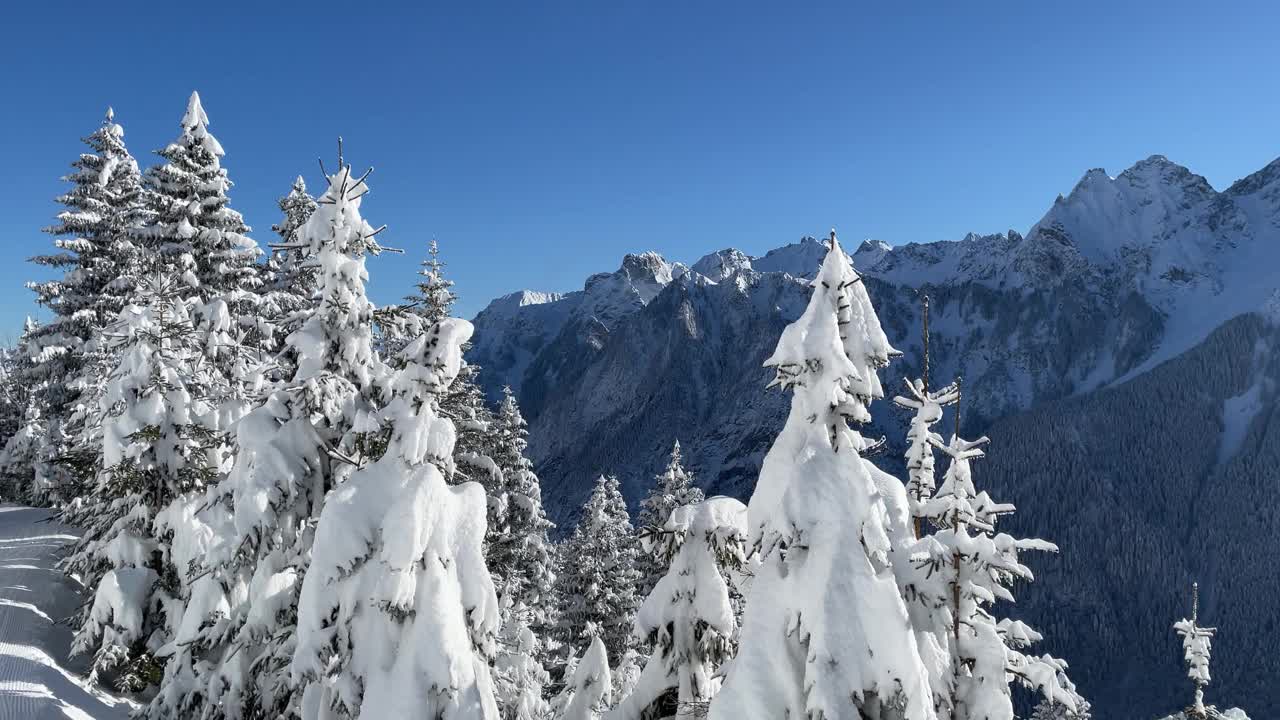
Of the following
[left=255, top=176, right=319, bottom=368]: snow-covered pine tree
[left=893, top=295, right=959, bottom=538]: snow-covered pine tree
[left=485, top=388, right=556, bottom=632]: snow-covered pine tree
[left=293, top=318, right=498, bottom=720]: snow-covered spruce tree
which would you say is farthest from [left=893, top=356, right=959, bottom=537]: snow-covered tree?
[left=255, top=176, right=319, bottom=368]: snow-covered pine tree

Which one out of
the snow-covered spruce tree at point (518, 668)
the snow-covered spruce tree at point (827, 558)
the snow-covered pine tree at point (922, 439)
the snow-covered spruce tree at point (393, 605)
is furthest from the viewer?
the snow-covered spruce tree at point (518, 668)

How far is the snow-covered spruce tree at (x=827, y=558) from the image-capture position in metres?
5.66

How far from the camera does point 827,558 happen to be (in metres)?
5.89

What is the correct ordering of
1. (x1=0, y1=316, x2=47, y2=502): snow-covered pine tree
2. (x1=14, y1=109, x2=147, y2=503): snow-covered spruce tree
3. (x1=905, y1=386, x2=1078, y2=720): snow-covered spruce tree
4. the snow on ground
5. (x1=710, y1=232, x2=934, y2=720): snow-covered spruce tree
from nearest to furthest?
(x1=710, y1=232, x2=934, y2=720): snow-covered spruce tree → (x1=905, y1=386, x2=1078, y2=720): snow-covered spruce tree → the snow on ground → (x1=14, y1=109, x2=147, y2=503): snow-covered spruce tree → (x1=0, y1=316, x2=47, y2=502): snow-covered pine tree

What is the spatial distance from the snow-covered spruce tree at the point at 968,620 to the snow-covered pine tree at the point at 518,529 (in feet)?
51.5

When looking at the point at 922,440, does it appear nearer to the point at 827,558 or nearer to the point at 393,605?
the point at 827,558

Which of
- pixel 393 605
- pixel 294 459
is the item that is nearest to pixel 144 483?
pixel 294 459

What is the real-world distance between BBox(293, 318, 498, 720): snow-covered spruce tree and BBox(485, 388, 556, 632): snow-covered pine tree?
44.4ft

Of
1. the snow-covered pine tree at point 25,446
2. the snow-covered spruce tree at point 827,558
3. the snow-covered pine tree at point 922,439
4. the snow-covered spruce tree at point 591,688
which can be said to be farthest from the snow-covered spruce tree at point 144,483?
the snow-covered pine tree at point 25,446

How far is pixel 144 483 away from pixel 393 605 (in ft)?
32.5

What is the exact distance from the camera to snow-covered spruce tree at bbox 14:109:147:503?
2573 cm

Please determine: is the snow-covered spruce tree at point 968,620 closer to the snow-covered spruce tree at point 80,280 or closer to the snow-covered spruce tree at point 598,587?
the snow-covered spruce tree at point 598,587

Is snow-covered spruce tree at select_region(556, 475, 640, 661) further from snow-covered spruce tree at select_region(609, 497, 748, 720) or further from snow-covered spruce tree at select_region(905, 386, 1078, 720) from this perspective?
snow-covered spruce tree at select_region(905, 386, 1078, 720)

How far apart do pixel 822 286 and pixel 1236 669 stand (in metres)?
179
